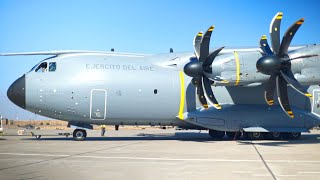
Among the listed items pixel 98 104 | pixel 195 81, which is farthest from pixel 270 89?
pixel 98 104

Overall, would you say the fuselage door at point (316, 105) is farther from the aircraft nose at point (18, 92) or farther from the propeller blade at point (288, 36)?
the aircraft nose at point (18, 92)

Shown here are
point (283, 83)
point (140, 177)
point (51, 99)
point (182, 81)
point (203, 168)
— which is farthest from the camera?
point (182, 81)

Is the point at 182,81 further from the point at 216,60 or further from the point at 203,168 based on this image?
the point at 203,168

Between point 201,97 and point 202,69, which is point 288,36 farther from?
point 201,97

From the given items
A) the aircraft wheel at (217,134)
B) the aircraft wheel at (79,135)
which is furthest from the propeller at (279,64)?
the aircraft wheel at (79,135)

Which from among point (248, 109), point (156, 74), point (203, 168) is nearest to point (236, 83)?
point (248, 109)

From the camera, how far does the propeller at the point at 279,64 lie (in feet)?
55.8

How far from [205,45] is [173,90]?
3628 mm

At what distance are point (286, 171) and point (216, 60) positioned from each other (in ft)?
34.5

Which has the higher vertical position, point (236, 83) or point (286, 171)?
point (236, 83)

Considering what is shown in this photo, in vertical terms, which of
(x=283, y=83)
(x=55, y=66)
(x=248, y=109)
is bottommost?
(x=248, y=109)

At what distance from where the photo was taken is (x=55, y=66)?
20000 millimetres

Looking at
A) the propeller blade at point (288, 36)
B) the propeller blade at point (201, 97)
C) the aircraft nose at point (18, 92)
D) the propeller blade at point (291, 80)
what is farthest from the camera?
the aircraft nose at point (18, 92)

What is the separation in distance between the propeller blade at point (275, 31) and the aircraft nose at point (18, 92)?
13.6 metres
